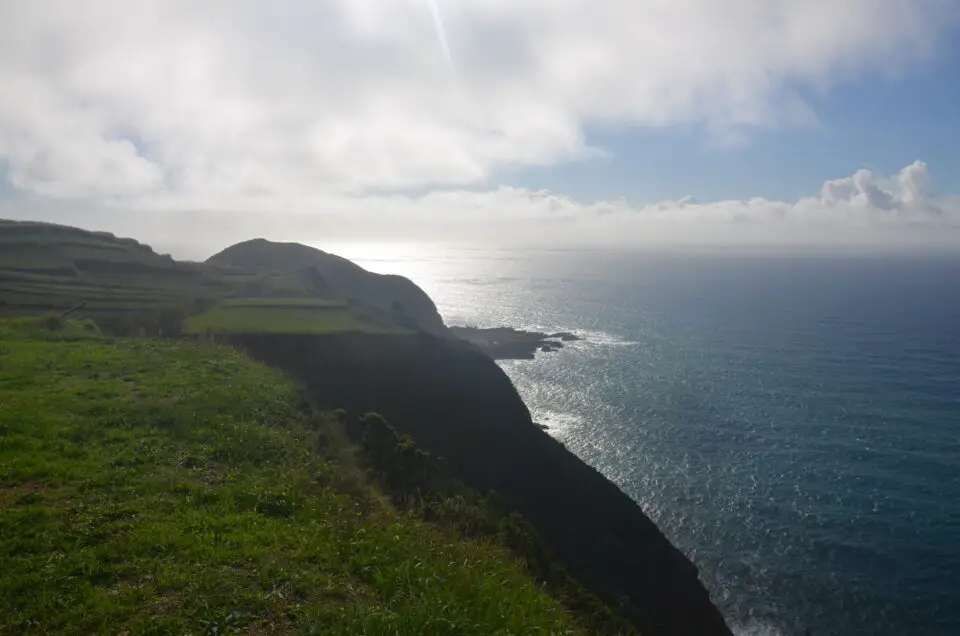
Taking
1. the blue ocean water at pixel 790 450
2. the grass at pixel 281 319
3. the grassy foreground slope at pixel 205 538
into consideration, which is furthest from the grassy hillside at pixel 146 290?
the blue ocean water at pixel 790 450

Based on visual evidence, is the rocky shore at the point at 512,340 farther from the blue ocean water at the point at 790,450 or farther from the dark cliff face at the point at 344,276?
the dark cliff face at the point at 344,276

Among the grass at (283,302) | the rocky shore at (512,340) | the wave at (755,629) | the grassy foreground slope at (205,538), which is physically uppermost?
the grass at (283,302)

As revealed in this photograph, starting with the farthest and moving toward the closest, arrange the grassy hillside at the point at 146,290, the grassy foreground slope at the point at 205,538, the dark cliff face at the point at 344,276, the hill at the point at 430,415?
the dark cliff face at the point at 344,276 → the grassy hillside at the point at 146,290 → the hill at the point at 430,415 → the grassy foreground slope at the point at 205,538

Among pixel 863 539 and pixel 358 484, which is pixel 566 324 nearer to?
pixel 863 539

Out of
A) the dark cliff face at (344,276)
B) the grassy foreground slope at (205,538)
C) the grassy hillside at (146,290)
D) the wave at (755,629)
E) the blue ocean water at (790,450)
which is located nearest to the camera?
the grassy foreground slope at (205,538)

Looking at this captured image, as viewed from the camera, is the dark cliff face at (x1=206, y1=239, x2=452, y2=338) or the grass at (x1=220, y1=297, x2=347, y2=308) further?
the dark cliff face at (x1=206, y1=239, x2=452, y2=338)

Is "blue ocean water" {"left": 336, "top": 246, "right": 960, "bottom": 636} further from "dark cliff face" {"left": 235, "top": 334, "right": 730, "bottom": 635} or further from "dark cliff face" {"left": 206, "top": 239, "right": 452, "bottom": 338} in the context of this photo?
"dark cliff face" {"left": 206, "top": 239, "right": 452, "bottom": 338}

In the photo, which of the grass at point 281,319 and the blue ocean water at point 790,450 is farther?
the grass at point 281,319

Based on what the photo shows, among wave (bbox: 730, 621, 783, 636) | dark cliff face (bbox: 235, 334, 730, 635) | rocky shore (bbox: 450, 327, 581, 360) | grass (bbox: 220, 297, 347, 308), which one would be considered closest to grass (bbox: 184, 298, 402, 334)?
grass (bbox: 220, 297, 347, 308)
